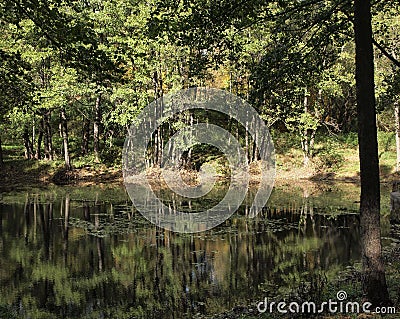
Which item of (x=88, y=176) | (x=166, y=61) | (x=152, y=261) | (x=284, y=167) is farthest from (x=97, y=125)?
(x=152, y=261)

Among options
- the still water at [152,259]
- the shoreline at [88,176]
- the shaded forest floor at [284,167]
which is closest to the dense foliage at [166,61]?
the shaded forest floor at [284,167]

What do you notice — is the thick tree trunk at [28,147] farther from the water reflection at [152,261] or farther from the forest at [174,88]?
the water reflection at [152,261]

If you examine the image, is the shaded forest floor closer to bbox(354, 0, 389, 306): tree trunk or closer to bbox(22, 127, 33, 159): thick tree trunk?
bbox(22, 127, 33, 159): thick tree trunk

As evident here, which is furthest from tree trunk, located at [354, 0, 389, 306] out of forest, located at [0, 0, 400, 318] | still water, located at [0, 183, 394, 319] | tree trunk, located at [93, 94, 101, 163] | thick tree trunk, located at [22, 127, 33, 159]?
thick tree trunk, located at [22, 127, 33, 159]

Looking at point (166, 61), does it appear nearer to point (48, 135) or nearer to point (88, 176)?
point (88, 176)

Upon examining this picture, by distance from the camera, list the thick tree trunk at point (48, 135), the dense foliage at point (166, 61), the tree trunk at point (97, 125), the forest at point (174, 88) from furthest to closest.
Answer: the thick tree trunk at point (48, 135) → the tree trunk at point (97, 125) → the forest at point (174, 88) → the dense foliage at point (166, 61)

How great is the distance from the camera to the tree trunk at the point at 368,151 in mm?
6660

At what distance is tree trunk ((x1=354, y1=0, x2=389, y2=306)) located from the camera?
21.9 ft

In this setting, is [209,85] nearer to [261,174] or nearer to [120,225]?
[261,174]

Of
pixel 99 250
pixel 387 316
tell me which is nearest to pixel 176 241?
pixel 99 250

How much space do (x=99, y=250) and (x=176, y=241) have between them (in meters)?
2.35

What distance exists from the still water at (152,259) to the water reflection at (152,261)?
22 mm

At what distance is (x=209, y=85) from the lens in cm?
3784

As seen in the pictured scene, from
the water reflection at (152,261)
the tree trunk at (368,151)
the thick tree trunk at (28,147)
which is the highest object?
the thick tree trunk at (28,147)
